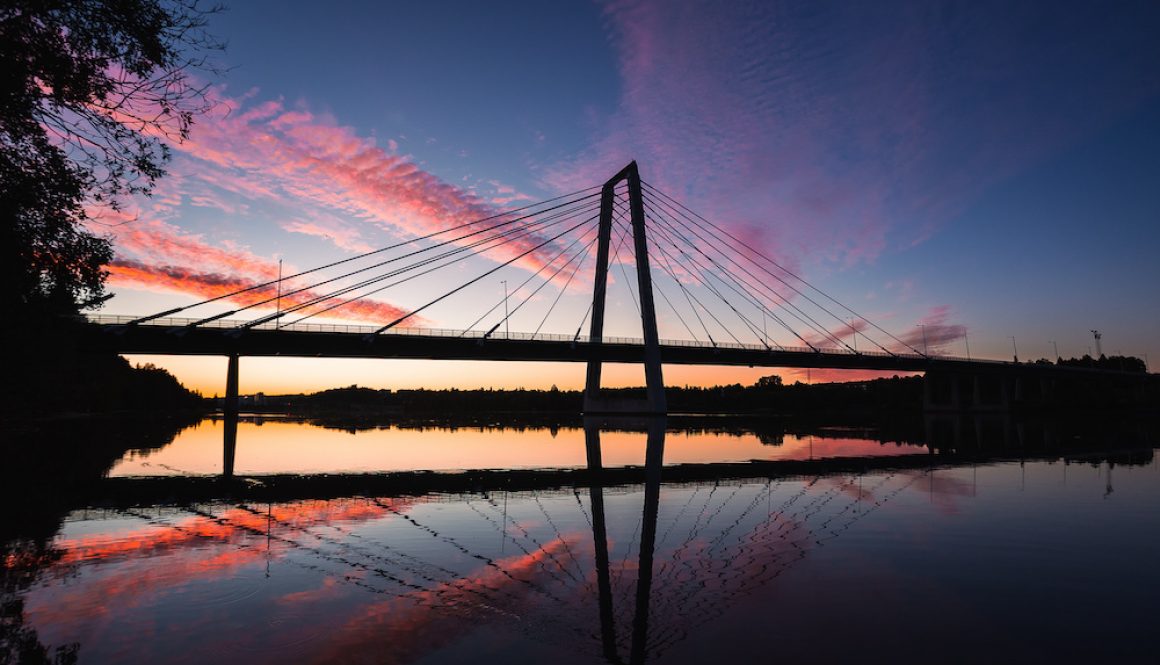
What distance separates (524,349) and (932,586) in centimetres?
6751

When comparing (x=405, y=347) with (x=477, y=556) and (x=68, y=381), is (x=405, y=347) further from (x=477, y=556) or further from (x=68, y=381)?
(x=477, y=556)

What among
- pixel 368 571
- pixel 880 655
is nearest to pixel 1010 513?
pixel 880 655

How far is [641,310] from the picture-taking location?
223ft

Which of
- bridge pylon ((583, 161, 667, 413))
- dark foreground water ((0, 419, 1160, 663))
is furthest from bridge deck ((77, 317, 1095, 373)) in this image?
dark foreground water ((0, 419, 1160, 663))

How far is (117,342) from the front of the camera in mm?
56250

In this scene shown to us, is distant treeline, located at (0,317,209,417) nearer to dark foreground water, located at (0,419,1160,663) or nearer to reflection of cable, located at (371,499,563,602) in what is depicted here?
dark foreground water, located at (0,419,1160,663)

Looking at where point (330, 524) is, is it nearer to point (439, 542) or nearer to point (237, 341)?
point (439, 542)

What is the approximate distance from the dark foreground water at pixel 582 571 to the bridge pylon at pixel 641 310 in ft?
146

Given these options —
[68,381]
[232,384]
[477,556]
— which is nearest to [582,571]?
[477,556]

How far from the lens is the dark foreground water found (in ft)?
23.3

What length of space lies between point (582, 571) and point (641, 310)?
58230 millimetres

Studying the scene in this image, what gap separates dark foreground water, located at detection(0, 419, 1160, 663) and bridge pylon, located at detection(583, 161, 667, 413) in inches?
1751

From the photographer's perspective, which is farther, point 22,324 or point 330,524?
point 22,324

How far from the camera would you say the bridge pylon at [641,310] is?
6600cm
